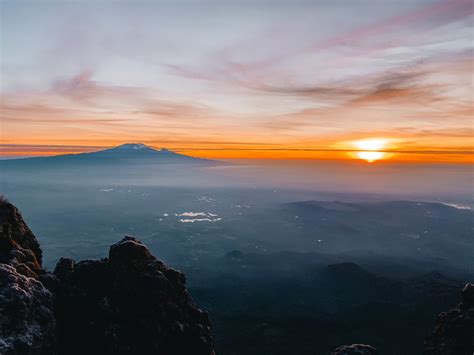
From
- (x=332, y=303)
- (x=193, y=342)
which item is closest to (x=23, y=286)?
(x=193, y=342)

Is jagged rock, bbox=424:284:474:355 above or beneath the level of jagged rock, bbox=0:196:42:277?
beneath

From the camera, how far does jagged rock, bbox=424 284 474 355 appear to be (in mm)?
35438

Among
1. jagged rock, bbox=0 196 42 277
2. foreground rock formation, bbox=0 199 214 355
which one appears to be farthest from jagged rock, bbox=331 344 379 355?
jagged rock, bbox=0 196 42 277

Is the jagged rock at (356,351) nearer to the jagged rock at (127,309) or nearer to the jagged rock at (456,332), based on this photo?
the jagged rock at (456,332)

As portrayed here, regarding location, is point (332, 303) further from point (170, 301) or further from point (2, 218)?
point (2, 218)

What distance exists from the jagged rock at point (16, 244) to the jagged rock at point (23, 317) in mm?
4254

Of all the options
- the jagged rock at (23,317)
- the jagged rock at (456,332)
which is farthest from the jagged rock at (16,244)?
the jagged rock at (456,332)

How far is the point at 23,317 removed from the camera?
27781 millimetres

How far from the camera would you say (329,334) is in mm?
155625

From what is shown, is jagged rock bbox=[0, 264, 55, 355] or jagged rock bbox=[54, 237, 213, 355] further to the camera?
jagged rock bbox=[54, 237, 213, 355]

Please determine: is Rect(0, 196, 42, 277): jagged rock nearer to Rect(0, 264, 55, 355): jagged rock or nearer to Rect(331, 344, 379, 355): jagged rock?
Rect(0, 264, 55, 355): jagged rock

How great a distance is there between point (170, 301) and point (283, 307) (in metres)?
166

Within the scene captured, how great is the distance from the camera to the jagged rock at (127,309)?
34438mm

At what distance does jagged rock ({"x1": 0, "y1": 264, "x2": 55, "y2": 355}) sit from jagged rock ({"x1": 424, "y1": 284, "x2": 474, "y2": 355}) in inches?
1546
